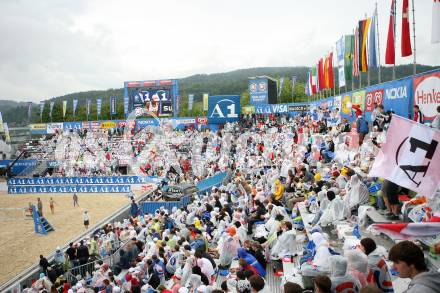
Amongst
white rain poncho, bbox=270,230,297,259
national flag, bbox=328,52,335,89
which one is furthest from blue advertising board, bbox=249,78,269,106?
white rain poncho, bbox=270,230,297,259

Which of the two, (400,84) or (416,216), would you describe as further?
(400,84)

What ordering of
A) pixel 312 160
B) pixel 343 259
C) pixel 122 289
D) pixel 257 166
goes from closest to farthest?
pixel 343 259 → pixel 122 289 → pixel 312 160 → pixel 257 166

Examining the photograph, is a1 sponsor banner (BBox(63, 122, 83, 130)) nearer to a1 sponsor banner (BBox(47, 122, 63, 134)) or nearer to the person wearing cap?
a1 sponsor banner (BBox(47, 122, 63, 134))

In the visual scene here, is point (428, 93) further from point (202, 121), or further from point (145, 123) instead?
point (145, 123)

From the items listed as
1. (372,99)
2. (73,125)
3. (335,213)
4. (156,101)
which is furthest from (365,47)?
(73,125)

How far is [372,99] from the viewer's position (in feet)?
56.2

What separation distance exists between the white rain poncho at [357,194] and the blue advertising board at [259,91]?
37.1 meters

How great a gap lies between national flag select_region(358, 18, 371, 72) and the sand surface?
61.7ft

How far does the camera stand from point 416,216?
247 inches

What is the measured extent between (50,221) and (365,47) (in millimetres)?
22699

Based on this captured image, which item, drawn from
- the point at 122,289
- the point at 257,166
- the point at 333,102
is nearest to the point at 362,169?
the point at 122,289

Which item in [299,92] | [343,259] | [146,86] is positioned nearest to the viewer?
[343,259]

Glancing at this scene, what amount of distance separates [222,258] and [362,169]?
5.05m

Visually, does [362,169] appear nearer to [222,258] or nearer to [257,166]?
[222,258]
